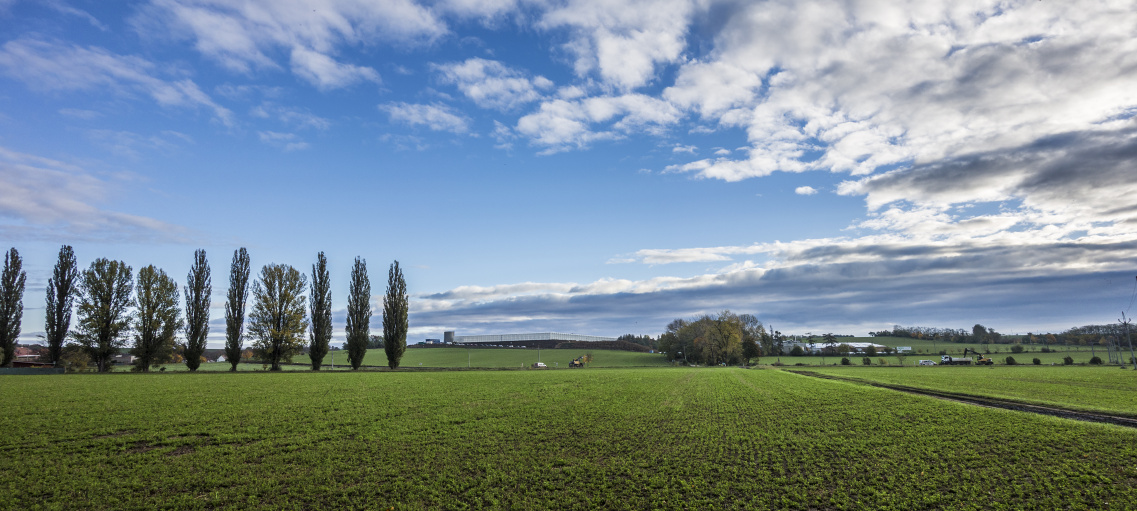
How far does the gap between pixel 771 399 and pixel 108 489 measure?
26271mm

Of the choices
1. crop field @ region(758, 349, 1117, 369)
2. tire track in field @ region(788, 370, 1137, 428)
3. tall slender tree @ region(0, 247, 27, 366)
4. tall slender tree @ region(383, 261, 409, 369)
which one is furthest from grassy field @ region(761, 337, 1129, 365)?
tall slender tree @ region(0, 247, 27, 366)

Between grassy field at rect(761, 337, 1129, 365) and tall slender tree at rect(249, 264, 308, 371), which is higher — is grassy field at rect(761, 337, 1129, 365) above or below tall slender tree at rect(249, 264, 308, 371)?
below

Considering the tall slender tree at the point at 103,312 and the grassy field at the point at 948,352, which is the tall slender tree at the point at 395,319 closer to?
the tall slender tree at the point at 103,312

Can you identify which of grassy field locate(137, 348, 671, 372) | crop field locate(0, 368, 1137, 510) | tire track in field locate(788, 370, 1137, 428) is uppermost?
crop field locate(0, 368, 1137, 510)

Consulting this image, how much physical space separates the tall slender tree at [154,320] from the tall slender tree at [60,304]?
945 centimetres

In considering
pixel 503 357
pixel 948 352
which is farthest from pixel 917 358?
pixel 503 357

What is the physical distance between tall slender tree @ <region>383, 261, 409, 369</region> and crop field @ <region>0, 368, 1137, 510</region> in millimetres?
57134

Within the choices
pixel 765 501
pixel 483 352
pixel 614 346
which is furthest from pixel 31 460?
pixel 614 346

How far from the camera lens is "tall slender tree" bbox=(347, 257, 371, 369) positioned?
7544cm

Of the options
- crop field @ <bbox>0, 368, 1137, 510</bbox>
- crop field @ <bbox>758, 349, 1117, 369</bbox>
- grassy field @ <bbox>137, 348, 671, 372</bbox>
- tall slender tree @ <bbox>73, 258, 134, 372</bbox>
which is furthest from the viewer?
grassy field @ <bbox>137, 348, 671, 372</bbox>

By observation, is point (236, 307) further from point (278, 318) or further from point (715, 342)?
point (715, 342)

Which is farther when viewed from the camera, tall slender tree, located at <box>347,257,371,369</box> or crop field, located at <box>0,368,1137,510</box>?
tall slender tree, located at <box>347,257,371,369</box>

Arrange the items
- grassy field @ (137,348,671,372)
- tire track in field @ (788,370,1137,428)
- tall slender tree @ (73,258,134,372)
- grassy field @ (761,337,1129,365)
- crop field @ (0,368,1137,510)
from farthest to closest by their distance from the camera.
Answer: grassy field @ (137,348,671,372) → grassy field @ (761,337,1129,365) → tall slender tree @ (73,258,134,372) → tire track in field @ (788,370,1137,428) → crop field @ (0,368,1137,510)

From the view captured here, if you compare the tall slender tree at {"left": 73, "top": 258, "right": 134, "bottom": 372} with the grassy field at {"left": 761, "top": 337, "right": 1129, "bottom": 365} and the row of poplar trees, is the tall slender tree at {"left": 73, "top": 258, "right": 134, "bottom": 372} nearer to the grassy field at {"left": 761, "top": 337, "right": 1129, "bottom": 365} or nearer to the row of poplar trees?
the row of poplar trees
